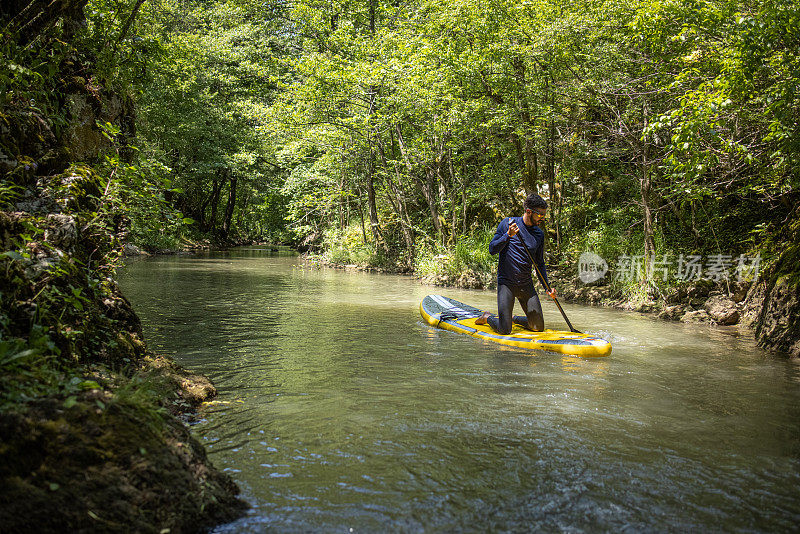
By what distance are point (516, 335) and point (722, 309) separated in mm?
4747

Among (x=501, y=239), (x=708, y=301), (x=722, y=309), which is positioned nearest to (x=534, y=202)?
(x=501, y=239)

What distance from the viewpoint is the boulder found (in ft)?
28.9

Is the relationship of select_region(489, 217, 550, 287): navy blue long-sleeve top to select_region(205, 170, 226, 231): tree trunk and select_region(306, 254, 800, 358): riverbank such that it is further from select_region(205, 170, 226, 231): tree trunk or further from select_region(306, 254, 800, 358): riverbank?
select_region(205, 170, 226, 231): tree trunk

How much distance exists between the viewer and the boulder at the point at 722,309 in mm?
8823

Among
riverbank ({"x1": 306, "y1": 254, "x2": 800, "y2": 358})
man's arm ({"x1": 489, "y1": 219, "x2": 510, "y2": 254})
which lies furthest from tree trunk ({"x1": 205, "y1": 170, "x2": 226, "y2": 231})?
man's arm ({"x1": 489, "y1": 219, "x2": 510, "y2": 254})

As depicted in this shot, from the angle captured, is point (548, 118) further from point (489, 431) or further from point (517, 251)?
point (489, 431)

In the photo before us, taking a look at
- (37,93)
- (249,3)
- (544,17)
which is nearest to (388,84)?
(544,17)

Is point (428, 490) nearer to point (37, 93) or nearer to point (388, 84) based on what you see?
point (37, 93)

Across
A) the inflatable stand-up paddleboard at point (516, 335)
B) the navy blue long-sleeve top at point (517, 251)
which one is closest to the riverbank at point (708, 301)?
the inflatable stand-up paddleboard at point (516, 335)

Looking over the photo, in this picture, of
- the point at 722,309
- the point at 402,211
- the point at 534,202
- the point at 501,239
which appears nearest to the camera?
the point at 534,202

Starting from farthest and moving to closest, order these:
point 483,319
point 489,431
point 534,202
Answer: point 483,319 → point 534,202 → point 489,431

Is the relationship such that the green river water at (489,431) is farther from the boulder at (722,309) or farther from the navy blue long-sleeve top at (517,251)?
the boulder at (722,309)

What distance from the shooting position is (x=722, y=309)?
9109mm

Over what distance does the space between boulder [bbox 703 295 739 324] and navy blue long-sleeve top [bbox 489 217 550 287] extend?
4.27 metres
